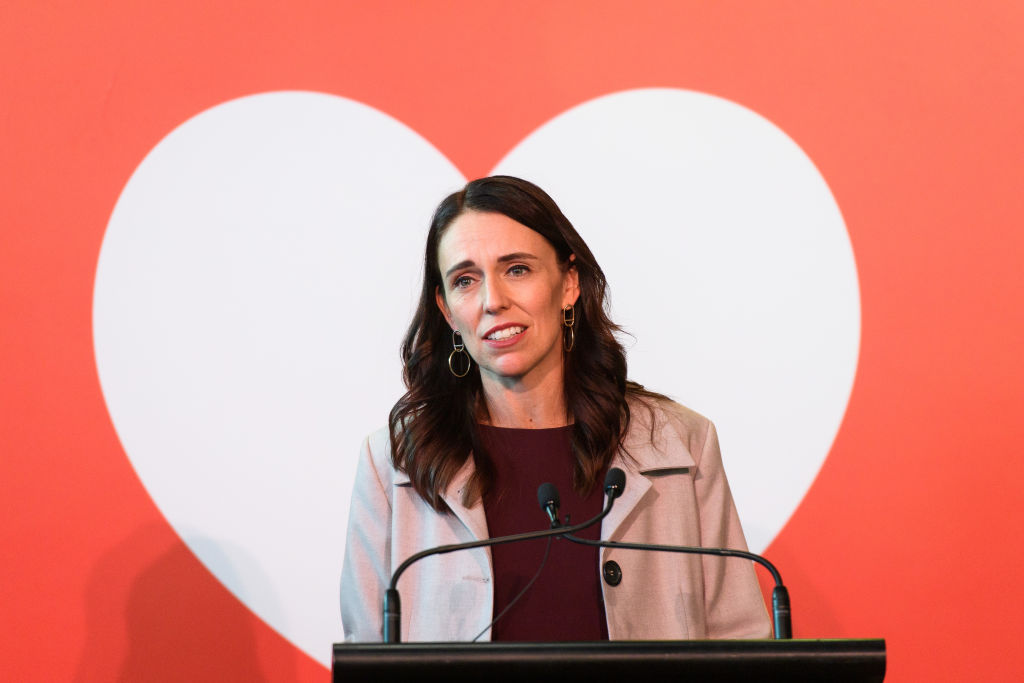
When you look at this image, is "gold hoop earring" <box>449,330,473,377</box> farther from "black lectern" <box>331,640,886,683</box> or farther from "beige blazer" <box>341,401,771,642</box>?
"black lectern" <box>331,640,886,683</box>

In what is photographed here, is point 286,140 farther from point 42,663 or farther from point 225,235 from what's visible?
point 42,663

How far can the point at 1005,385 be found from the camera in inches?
116

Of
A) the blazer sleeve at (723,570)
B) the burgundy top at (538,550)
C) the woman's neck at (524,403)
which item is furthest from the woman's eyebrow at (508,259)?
the blazer sleeve at (723,570)

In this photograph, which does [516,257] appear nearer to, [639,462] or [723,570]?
[639,462]

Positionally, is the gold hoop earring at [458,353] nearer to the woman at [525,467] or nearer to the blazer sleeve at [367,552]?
the woman at [525,467]

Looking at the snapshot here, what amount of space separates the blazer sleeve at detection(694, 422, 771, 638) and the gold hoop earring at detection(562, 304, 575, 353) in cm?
40

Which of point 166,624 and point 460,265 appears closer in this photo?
point 460,265

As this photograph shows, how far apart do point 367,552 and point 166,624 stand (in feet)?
2.33

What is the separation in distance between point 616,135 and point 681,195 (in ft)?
0.83

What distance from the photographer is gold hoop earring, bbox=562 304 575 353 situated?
2512mm

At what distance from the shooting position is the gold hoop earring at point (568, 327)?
98.9 inches

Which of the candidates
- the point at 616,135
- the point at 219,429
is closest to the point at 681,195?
the point at 616,135

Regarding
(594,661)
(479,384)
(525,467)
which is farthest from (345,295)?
(594,661)

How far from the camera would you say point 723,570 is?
233cm
